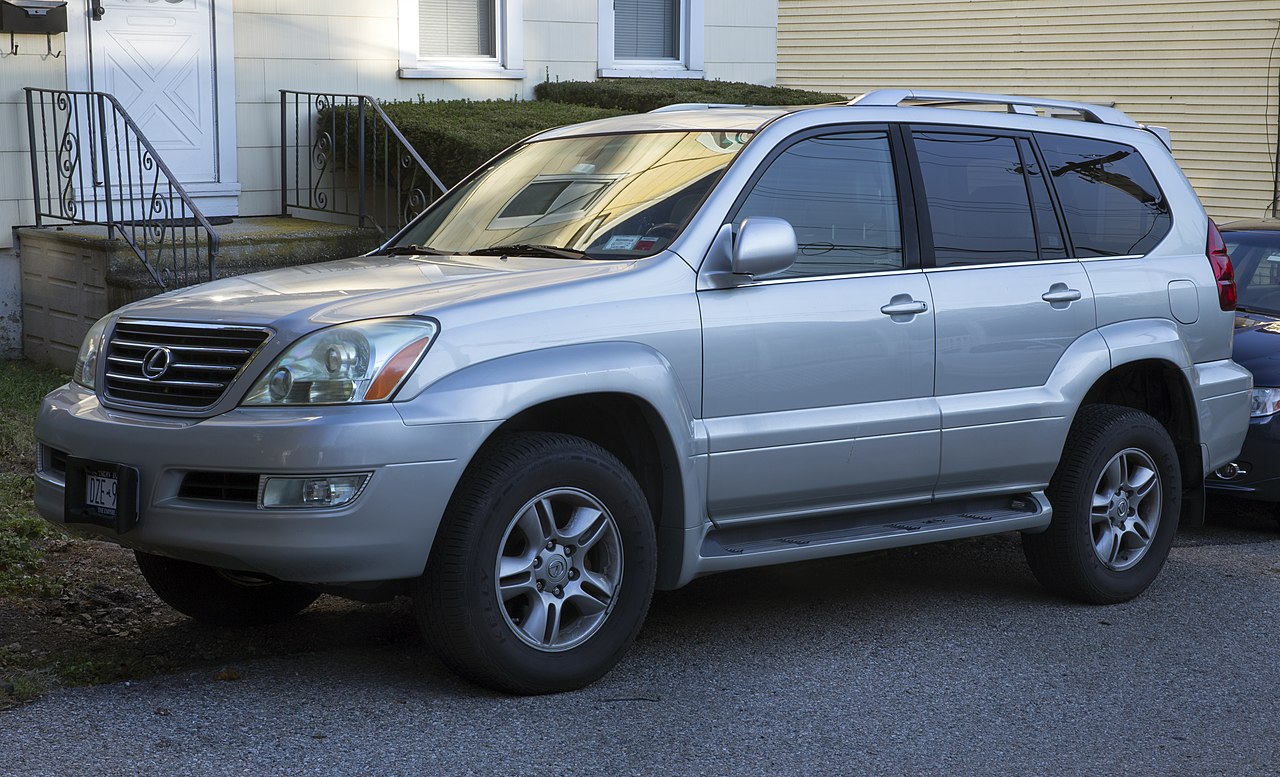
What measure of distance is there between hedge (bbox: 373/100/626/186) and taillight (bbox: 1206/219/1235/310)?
534 cm

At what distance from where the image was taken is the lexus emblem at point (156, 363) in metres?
4.45

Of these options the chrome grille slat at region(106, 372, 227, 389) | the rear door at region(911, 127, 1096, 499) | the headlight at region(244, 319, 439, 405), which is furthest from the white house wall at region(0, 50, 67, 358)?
the rear door at region(911, 127, 1096, 499)

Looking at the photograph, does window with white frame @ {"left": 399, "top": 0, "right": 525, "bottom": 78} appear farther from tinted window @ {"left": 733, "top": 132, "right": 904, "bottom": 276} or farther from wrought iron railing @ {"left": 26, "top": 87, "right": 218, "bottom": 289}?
tinted window @ {"left": 733, "top": 132, "right": 904, "bottom": 276}

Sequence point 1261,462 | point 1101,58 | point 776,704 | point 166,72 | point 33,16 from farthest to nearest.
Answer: point 1101,58
point 166,72
point 33,16
point 1261,462
point 776,704

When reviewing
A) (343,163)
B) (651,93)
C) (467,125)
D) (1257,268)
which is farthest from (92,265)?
(1257,268)

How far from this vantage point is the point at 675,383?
15.4ft

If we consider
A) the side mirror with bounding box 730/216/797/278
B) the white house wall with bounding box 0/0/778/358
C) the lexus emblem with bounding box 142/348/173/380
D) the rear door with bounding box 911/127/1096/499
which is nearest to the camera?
the lexus emblem with bounding box 142/348/173/380

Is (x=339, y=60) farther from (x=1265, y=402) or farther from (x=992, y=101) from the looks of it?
(x=1265, y=402)

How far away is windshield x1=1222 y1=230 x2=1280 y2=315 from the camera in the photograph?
26.7 ft

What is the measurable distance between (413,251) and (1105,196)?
2795mm

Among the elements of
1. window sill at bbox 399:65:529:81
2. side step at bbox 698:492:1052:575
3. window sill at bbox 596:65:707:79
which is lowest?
side step at bbox 698:492:1052:575

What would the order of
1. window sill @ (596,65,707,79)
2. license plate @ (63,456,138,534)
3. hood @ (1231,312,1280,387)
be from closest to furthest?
license plate @ (63,456,138,534), hood @ (1231,312,1280,387), window sill @ (596,65,707,79)

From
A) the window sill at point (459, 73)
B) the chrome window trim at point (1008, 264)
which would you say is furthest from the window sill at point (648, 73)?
the chrome window trim at point (1008, 264)

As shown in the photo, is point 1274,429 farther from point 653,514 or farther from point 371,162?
point 371,162
